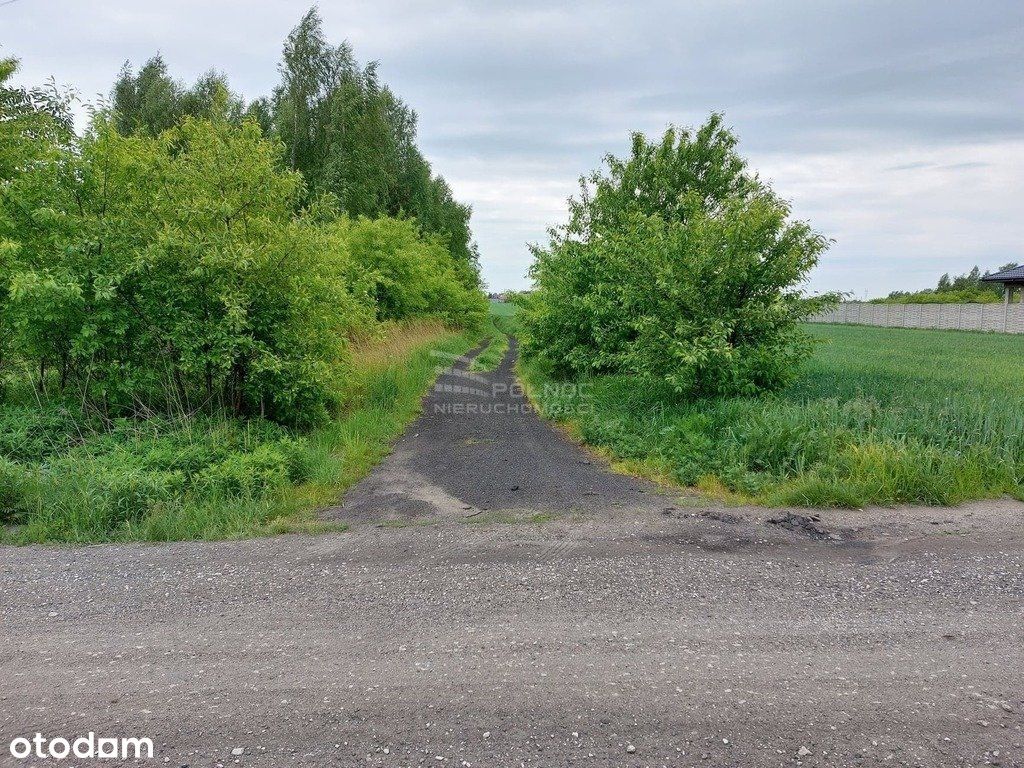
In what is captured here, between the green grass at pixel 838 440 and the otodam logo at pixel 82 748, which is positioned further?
the green grass at pixel 838 440

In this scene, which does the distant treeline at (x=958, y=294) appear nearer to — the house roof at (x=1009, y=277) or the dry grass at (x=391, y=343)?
the house roof at (x=1009, y=277)

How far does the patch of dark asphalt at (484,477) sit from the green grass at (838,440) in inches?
35.3

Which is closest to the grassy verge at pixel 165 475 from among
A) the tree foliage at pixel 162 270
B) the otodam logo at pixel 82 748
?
the tree foliage at pixel 162 270

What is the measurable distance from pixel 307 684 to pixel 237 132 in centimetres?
897

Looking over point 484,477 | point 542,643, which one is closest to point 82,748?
point 542,643

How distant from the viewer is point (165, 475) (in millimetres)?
6473

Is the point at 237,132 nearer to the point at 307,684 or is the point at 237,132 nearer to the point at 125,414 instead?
the point at 125,414

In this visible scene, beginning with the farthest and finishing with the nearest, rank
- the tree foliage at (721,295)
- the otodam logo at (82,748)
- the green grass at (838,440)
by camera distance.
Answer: the tree foliage at (721,295)
the green grass at (838,440)
the otodam logo at (82,748)

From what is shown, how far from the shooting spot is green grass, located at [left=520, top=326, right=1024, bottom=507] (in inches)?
265

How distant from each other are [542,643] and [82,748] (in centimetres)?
228

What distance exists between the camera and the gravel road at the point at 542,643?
2.72 meters

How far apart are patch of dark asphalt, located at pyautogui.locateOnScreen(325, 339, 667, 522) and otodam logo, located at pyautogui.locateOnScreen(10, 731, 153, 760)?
362cm

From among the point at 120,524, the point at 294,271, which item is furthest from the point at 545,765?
the point at 294,271

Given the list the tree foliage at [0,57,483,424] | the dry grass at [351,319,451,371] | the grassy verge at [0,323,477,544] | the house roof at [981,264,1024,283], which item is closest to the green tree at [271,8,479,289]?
the dry grass at [351,319,451,371]
